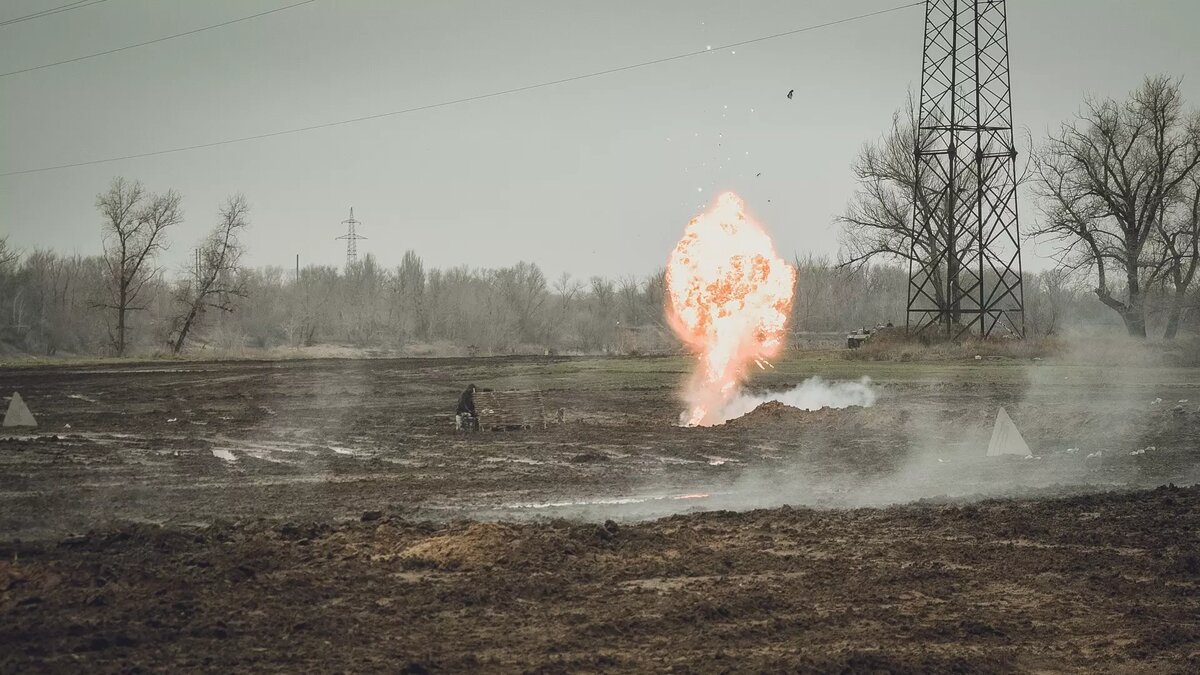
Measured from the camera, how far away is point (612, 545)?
9.72 meters

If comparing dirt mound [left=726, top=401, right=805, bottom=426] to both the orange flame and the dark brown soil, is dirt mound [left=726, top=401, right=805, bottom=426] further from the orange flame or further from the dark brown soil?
the dark brown soil

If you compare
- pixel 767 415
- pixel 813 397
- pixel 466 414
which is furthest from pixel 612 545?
pixel 813 397

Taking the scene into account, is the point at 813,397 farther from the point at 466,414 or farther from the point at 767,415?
the point at 466,414

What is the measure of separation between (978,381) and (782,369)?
33.8 ft

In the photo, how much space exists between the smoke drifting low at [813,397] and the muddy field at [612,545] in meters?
3.96

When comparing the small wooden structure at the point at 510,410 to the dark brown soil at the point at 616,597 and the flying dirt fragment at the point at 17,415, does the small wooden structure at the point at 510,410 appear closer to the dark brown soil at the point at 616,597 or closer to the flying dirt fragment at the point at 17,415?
the flying dirt fragment at the point at 17,415

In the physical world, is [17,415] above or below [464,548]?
above

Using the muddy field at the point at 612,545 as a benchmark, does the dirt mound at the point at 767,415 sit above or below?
above

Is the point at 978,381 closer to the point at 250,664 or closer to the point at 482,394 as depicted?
the point at 482,394

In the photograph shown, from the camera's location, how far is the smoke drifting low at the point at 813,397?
82.8ft

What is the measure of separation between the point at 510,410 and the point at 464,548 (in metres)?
16.1

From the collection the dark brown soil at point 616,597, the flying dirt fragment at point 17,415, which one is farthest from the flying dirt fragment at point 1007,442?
the flying dirt fragment at point 17,415

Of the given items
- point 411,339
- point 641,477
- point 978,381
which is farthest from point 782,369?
point 411,339

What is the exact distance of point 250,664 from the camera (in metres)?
6.21
